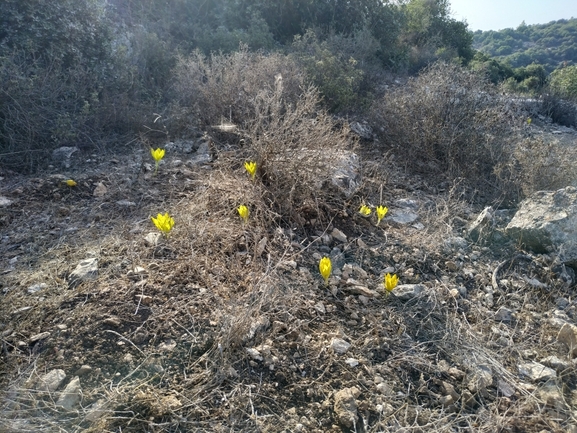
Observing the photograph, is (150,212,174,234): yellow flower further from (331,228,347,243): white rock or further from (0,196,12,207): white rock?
(0,196,12,207): white rock

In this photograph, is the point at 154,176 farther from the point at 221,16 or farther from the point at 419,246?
the point at 221,16

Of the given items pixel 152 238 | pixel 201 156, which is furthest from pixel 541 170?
pixel 152 238

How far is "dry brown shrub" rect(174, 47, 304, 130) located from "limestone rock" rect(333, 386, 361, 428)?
300cm

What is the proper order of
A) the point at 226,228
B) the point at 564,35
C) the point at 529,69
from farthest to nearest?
the point at 564,35, the point at 529,69, the point at 226,228

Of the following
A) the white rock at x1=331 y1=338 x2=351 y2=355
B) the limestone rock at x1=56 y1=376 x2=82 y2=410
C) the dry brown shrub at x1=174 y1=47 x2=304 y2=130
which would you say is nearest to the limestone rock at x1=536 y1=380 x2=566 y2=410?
the white rock at x1=331 y1=338 x2=351 y2=355

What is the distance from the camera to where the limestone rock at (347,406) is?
1705mm

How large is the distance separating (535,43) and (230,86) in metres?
34.4

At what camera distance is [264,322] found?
2051mm

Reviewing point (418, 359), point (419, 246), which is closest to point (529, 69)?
point (419, 246)

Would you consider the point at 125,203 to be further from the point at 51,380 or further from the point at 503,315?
the point at 503,315

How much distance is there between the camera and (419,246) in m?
2.95

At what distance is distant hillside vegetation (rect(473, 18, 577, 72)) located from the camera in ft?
89.7

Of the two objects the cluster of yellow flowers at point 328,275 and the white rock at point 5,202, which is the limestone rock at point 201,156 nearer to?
the white rock at point 5,202

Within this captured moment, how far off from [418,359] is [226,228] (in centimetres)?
128
